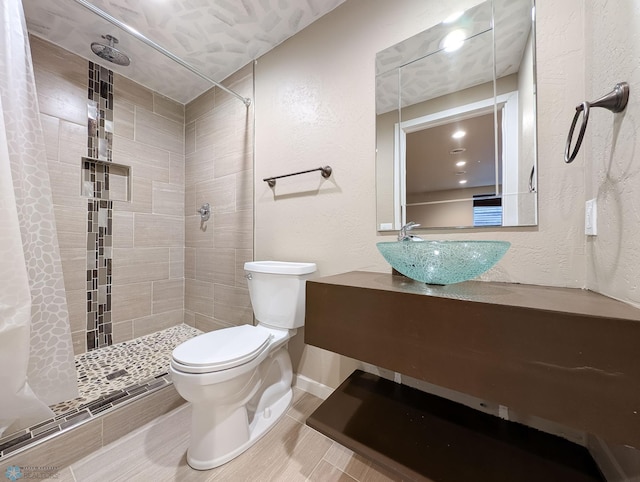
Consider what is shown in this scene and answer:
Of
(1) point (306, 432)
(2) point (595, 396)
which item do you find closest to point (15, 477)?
(1) point (306, 432)

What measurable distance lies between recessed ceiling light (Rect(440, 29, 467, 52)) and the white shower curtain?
1891 mm

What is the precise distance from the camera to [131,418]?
47.8 inches

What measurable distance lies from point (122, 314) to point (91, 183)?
3.37ft

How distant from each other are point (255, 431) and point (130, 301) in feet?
5.10

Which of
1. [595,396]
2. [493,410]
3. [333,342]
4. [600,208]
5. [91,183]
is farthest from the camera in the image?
[91,183]

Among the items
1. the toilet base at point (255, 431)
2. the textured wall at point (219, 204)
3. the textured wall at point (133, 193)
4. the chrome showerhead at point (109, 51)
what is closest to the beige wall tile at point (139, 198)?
the textured wall at point (133, 193)

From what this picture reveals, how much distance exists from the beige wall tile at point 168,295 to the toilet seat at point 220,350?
1.27 m

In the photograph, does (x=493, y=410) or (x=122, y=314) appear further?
(x=122, y=314)

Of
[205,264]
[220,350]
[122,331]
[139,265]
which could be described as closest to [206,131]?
[205,264]

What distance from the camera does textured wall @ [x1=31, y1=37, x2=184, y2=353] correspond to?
1679 mm

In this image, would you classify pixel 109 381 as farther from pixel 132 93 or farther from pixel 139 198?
pixel 132 93

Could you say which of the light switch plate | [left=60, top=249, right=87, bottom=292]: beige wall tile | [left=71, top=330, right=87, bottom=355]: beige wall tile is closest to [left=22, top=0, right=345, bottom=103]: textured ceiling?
[left=60, top=249, right=87, bottom=292]: beige wall tile

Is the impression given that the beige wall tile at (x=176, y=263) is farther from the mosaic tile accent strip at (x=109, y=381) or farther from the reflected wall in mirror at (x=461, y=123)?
the reflected wall in mirror at (x=461, y=123)

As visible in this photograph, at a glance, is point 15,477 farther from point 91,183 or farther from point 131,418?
point 91,183
